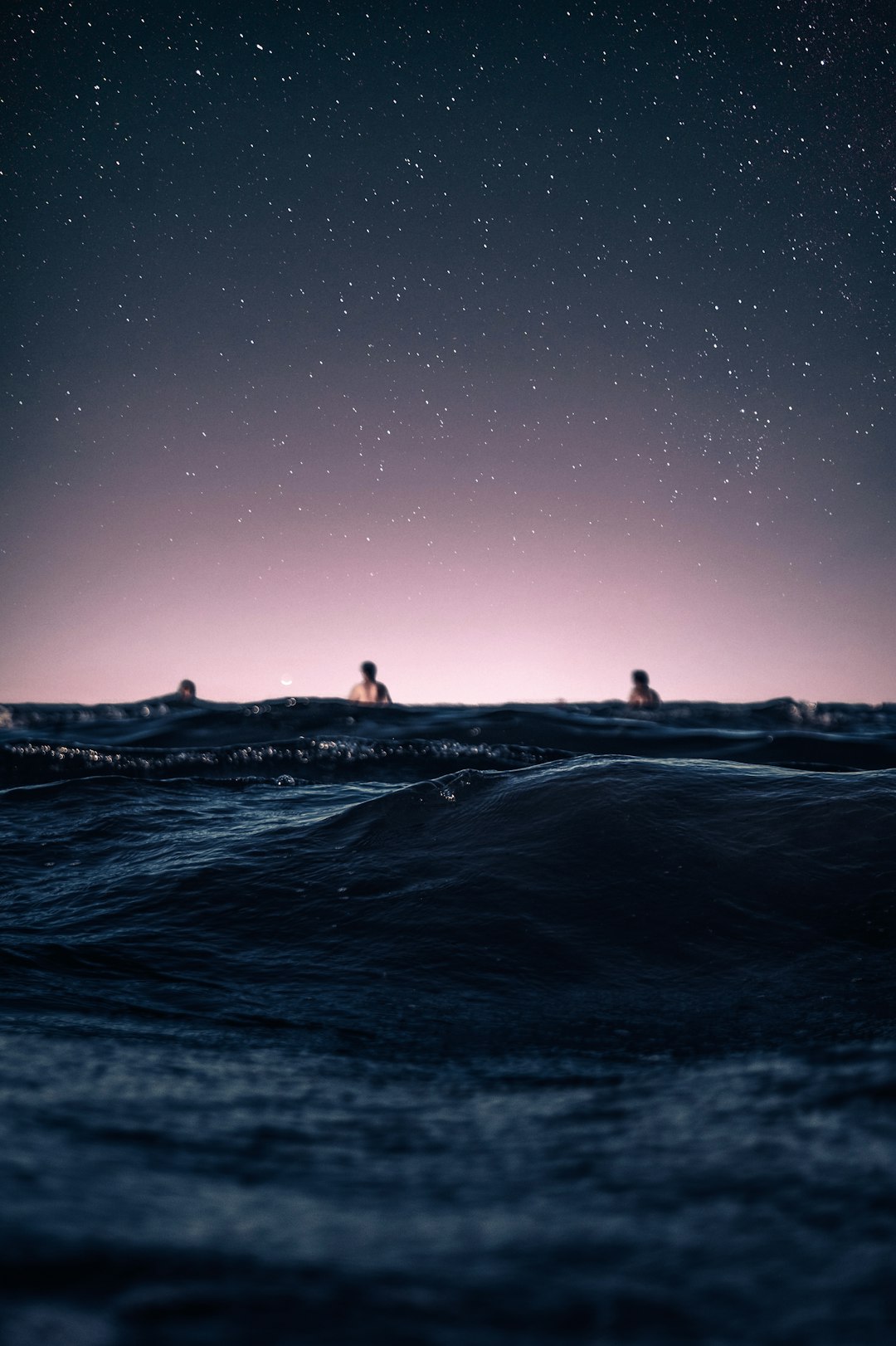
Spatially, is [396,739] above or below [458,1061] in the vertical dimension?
above

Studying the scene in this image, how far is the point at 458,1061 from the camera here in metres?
Answer: 1.84

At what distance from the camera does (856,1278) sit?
92 cm

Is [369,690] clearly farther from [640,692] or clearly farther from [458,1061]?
[458,1061]

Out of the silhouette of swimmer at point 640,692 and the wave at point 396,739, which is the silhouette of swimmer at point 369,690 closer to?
the wave at point 396,739

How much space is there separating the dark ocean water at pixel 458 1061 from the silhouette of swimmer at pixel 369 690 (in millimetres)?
8066

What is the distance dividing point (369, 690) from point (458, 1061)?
11.3 m

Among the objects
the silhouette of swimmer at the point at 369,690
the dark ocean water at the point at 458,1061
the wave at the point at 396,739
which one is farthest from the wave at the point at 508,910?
the silhouette of swimmer at the point at 369,690

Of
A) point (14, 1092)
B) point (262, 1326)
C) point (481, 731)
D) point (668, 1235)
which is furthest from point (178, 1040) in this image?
point (481, 731)

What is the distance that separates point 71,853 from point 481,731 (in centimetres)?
651

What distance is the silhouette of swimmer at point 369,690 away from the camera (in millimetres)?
12898

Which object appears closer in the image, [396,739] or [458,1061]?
[458,1061]

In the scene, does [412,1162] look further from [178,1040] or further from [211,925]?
[211,925]

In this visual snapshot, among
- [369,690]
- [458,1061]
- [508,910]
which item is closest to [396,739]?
[369,690]

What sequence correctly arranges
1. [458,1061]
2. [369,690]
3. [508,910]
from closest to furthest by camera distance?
[458,1061] → [508,910] → [369,690]
